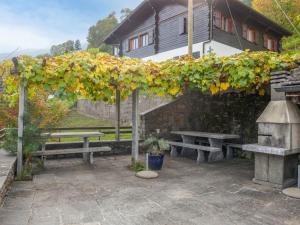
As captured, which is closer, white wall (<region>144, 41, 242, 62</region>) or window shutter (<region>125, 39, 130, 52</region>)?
white wall (<region>144, 41, 242, 62</region>)

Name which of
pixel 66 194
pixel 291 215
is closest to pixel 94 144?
pixel 66 194

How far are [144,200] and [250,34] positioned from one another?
17811 mm

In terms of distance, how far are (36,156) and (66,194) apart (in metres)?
2.38

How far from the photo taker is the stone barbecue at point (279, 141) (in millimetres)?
5133

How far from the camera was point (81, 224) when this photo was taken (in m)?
3.48

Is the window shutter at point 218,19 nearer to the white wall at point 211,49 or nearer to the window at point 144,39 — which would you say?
the white wall at point 211,49

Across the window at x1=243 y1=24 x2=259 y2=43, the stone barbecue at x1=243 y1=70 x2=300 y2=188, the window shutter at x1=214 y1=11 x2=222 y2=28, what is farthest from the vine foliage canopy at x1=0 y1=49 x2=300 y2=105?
the window at x1=243 y1=24 x2=259 y2=43

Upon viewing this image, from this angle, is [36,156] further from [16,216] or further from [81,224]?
[81,224]

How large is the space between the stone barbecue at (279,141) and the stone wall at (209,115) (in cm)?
Answer: 243

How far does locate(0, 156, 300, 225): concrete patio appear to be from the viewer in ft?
12.0

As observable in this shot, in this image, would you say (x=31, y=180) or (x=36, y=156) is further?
(x=36, y=156)

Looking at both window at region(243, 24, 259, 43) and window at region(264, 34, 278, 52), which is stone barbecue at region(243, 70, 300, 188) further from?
window at region(264, 34, 278, 52)

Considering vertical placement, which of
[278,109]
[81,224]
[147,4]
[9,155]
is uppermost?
[147,4]

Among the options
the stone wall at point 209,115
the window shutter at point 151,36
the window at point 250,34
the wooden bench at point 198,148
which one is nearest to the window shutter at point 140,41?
the window shutter at point 151,36
